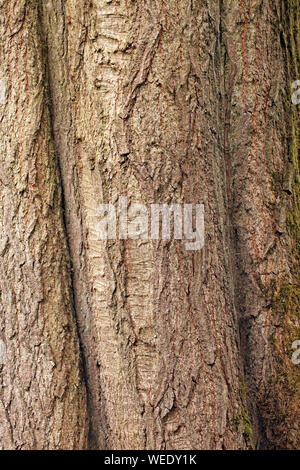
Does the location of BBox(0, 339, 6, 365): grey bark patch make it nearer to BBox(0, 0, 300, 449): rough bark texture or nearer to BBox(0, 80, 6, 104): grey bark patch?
BBox(0, 0, 300, 449): rough bark texture

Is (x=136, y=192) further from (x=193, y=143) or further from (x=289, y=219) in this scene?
(x=289, y=219)

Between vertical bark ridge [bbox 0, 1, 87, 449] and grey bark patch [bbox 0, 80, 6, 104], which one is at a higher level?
grey bark patch [bbox 0, 80, 6, 104]

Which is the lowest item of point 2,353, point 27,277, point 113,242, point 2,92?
point 2,353

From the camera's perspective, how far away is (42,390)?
2.03 m

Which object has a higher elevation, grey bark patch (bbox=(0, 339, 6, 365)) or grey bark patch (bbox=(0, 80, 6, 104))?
grey bark patch (bbox=(0, 80, 6, 104))

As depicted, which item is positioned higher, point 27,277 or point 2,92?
point 2,92

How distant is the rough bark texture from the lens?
1988mm

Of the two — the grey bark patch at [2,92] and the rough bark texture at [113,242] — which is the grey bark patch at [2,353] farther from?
the grey bark patch at [2,92]

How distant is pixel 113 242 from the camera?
204cm

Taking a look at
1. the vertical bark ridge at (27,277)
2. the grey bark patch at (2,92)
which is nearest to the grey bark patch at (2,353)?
the vertical bark ridge at (27,277)

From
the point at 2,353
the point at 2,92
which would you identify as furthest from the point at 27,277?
the point at 2,92

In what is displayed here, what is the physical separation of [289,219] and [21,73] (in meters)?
1.42

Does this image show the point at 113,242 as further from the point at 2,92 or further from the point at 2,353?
the point at 2,92

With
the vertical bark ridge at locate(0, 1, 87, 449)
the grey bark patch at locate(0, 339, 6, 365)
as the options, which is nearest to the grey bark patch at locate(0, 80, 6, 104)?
the vertical bark ridge at locate(0, 1, 87, 449)
